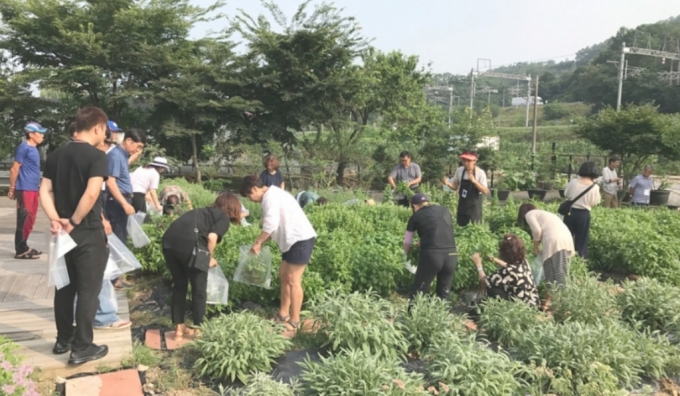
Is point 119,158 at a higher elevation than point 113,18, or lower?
lower

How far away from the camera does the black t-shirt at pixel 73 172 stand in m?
3.12

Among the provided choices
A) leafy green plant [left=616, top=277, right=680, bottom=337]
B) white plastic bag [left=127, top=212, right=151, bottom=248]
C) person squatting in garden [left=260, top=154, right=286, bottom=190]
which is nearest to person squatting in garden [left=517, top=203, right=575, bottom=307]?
leafy green plant [left=616, top=277, right=680, bottom=337]

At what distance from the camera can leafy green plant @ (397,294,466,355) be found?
367cm

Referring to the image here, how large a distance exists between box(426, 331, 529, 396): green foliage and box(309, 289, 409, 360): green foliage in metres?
0.32

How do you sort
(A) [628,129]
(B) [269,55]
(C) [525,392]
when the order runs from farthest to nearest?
(B) [269,55]
(A) [628,129]
(C) [525,392]

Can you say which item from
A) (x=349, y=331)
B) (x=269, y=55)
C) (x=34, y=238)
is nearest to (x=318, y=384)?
(x=349, y=331)

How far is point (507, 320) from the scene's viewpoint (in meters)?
3.87

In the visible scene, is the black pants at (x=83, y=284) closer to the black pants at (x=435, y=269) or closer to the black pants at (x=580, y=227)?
the black pants at (x=435, y=269)

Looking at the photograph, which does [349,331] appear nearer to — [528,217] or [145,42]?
[528,217]

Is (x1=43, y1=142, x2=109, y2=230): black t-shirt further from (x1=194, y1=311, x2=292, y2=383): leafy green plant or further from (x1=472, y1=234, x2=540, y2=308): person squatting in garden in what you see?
(x1=472, y1=234, x2=540, y2=308): person squatting in garden

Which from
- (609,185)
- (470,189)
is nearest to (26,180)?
(470,189)

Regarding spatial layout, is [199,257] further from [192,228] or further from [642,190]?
[642,190]

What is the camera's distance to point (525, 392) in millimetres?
3137

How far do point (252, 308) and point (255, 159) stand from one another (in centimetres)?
1095
